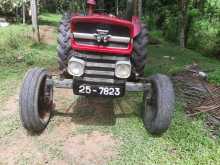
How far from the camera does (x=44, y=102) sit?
523 centimetres

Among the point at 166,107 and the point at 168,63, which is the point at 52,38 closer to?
the point at 168,63

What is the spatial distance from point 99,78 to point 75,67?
1.24 ft

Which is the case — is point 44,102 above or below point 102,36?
below

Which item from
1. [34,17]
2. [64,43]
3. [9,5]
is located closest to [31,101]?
[64,43]

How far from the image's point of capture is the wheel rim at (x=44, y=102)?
16.5 feet

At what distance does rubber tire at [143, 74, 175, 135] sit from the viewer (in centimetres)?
478

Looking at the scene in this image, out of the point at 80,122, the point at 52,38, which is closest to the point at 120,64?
the point at 80,122

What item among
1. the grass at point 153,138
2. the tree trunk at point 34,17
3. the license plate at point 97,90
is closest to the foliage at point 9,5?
the tree trunk at point 34,17

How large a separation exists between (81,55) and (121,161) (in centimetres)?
159

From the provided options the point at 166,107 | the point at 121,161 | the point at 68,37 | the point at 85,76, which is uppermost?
the point at 68,37

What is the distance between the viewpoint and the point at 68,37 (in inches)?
230

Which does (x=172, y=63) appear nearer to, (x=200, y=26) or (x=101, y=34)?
(x=200, y=26)

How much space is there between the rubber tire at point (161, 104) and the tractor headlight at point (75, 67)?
3.35 ft

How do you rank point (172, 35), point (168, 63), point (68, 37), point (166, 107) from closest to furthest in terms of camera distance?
1. point (166, 107)
2. point (68, 37)
3. point (168, 63)
4. point (172, 35)
